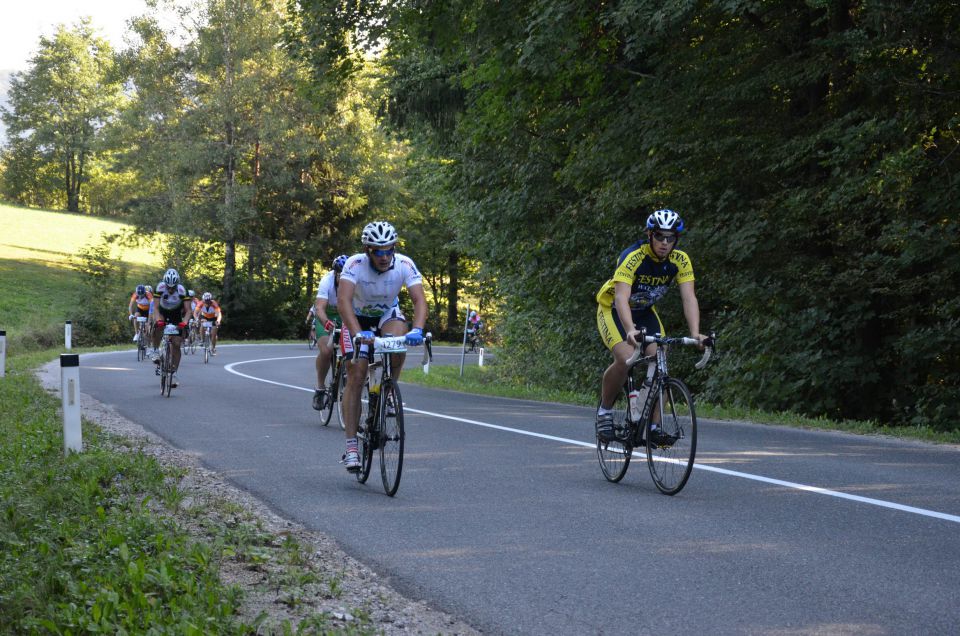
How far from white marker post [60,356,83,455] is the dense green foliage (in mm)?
8101

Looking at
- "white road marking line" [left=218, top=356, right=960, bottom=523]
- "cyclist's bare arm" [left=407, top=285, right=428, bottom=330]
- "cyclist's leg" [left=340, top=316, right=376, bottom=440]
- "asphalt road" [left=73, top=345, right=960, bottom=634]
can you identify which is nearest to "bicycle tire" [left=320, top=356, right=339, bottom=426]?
"asphalt road" [left=73, top=345, right=960, bottom=634]

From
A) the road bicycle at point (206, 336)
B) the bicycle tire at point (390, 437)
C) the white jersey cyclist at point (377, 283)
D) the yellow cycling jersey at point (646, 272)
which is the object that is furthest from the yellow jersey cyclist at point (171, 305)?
the road bicycle at point (206, 336)

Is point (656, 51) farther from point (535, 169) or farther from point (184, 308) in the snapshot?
point (184, 308)

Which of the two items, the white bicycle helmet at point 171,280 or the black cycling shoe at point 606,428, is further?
the white bicycle helmet at point 171,280

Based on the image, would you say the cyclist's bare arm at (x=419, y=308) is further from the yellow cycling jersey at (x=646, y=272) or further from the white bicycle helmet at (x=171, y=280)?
the white bicycle helmet at (x=171, y=280)

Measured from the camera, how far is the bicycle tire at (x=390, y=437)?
7.25 m

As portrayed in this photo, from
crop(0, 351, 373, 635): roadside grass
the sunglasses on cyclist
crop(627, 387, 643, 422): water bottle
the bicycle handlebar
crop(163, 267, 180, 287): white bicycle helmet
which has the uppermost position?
the sunglasses on cyclist

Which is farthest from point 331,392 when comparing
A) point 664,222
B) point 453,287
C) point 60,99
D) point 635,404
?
point 60,99

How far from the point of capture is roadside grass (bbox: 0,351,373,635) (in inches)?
163

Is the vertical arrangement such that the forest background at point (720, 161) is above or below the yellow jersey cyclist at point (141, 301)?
above

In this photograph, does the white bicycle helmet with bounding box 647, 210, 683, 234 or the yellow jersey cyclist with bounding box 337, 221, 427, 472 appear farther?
the yellow jersey cyclist with bounding box 337, 221, 427, 472

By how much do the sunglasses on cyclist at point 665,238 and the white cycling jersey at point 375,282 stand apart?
1.72 metres

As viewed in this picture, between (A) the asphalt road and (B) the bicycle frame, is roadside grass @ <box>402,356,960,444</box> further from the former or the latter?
(B) the bicycle frame

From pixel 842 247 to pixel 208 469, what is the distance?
10026 millimetres
